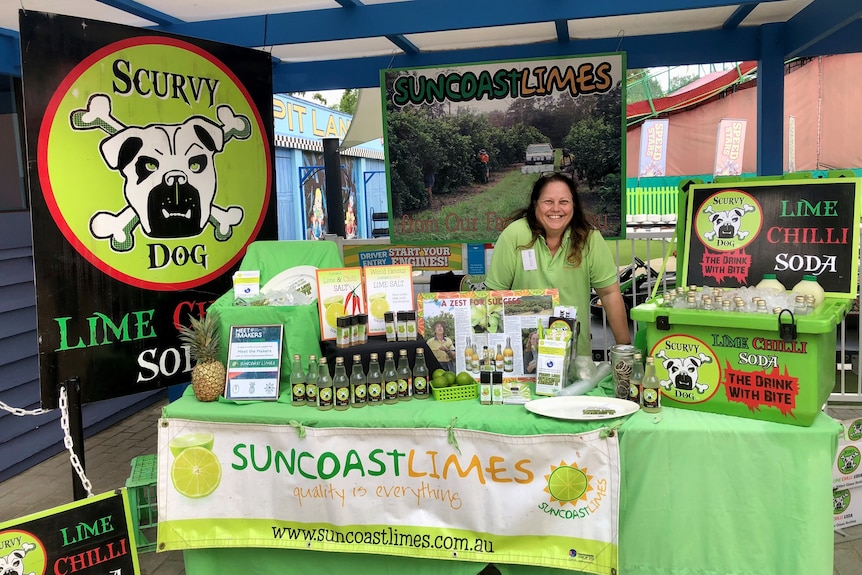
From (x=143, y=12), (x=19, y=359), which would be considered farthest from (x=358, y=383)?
(x=19, y=359)

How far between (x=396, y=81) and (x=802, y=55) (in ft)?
9.86

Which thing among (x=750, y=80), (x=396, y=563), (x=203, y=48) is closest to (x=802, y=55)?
(x=203, y=48)

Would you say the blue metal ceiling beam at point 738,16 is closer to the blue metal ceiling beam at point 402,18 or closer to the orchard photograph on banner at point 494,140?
the orchard photograph on banner at point 494,140

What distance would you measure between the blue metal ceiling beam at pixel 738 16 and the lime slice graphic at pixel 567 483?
11.2ft

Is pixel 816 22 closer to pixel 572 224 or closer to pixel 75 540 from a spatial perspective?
pixel 572 224

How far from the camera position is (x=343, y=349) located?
281 centimetres

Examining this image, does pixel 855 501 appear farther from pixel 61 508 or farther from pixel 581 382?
pixel 61 508

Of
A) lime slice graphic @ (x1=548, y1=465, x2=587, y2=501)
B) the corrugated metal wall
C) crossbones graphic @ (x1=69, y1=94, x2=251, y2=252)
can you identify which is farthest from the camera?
the corrugated metal wall

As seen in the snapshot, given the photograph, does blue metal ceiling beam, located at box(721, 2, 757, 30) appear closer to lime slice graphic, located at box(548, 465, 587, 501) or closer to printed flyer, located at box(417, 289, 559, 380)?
printed flyer, located at box(417, 289, 559, 380)

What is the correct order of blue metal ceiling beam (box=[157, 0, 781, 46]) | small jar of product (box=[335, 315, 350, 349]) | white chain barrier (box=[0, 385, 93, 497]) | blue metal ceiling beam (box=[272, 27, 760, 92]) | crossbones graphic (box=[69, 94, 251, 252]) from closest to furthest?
small jar of product (box=[335, 315, 350, 349]) → white chain barrier (box=[0, 385, 93, 497]) → crossbones graphic (box=[69, 94, 251, 252]) → blue metal ceiling beam (box=[157, 0, 781, 46]) → blue metal ceiling beam (box=[272, 27, 760, 92])

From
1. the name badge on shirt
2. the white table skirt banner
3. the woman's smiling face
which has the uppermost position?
the woman's smiling face

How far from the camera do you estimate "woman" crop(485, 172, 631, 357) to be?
3.23 metres

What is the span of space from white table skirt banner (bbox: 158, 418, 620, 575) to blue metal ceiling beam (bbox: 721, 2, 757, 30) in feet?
10.9

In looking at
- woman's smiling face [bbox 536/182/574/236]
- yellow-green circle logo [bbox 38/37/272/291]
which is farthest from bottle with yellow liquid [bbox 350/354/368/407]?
yellow-green circle logo [bbox 38/37/272/291]
